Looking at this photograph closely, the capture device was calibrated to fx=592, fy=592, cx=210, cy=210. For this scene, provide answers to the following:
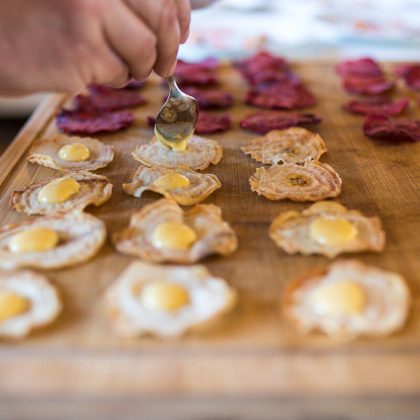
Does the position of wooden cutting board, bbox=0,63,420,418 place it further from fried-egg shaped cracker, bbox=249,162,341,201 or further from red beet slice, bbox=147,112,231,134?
red beet slice, bbox=147,112,231,134

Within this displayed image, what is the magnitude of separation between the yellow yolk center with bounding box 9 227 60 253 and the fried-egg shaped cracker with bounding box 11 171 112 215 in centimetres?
12

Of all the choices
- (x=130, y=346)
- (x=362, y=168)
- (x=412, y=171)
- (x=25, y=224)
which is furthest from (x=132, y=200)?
(x=412, y=171)

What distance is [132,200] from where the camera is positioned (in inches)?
57.4

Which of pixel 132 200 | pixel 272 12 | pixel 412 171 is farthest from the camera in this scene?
pixel 272 12

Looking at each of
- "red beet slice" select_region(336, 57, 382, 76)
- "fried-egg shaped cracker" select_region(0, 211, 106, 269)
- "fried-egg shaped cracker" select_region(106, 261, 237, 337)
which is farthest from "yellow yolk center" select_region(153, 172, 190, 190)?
"red beet slice" select_region(336, 57, 382, 76)

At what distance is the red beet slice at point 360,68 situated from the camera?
7.52 feet

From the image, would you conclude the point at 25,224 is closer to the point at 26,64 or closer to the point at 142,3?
the point at 26,64

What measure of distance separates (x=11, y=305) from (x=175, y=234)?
1.18 ft

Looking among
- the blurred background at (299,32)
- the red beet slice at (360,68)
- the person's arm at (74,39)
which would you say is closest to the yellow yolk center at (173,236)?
the person's arm at (74,39)

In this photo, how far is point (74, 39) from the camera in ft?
4.03

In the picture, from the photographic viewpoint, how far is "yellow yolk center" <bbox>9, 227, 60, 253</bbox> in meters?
1.22

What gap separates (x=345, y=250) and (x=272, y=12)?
2.32 metres

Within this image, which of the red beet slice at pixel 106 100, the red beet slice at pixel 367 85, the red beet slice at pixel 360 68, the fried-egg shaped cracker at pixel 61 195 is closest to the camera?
the fried-egg shaped cracker at pixel 61 195

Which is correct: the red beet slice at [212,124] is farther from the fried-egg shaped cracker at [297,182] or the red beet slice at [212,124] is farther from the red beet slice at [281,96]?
the fried-egg shaped cracker at [297,182]
